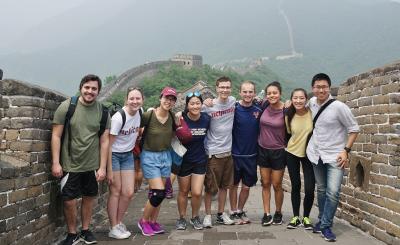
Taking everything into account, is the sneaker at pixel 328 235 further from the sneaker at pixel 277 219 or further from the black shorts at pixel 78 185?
the black shorts at pixel 78 185

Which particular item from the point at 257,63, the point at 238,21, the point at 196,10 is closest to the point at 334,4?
the point at 238,21

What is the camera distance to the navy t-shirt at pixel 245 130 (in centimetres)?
615

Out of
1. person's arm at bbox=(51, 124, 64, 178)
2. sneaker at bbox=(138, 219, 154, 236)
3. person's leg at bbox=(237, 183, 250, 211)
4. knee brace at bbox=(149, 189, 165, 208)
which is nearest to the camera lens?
person's arm at bbox=(51, 124, 64, 178)

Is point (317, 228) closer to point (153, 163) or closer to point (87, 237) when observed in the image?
point (153, 163)

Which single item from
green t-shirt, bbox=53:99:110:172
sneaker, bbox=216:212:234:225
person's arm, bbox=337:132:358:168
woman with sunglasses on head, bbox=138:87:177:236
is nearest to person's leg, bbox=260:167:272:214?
sneaker, bbox=216:212:234:225

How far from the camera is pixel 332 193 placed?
18.0 ft

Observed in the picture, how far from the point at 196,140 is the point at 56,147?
173cm

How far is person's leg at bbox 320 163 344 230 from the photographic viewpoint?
5.47m

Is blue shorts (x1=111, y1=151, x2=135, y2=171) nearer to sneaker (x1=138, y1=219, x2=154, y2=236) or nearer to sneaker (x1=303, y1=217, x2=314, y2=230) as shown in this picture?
sneaker (x1=138, y1=219, x2=154, y2=236)

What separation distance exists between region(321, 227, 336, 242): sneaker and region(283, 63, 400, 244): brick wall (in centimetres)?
54

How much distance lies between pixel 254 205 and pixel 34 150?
183 inches

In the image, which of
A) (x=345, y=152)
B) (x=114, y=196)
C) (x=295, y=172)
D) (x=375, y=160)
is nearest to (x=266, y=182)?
(x=295, y=172)

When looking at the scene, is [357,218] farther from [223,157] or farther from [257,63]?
[257,63]

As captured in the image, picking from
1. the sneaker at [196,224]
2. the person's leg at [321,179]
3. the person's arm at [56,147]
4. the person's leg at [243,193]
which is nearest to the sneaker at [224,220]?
the person's leg at [243,193]
